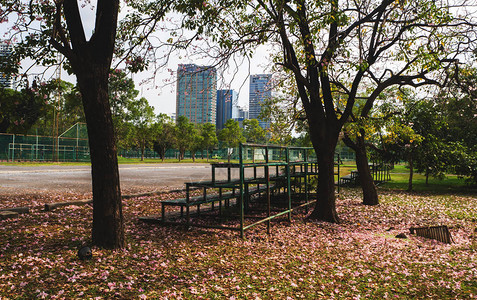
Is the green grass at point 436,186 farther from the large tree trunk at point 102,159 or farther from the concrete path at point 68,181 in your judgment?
the large tree trunk at point 102,159

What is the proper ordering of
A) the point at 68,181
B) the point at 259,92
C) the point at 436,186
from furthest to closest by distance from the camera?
the point at 436,186, the point at 68,181, the point at 259,92

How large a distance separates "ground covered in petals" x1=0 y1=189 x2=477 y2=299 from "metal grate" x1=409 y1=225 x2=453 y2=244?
0.66 feet

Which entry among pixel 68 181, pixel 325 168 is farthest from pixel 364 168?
pixel 68 181

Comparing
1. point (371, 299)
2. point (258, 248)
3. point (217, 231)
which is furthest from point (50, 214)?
point (371, 299)

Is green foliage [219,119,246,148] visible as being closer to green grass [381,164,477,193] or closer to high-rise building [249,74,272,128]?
green grass [381,164,477,193]

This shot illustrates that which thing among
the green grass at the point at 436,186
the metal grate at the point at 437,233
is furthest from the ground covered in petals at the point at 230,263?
the green grass at the point at 436,186

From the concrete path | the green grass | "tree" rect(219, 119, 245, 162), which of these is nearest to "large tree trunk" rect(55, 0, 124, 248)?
the concrete path

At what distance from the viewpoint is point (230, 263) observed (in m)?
4.97

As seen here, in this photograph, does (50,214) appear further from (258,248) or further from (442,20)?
(442,20)

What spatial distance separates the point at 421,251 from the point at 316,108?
14.0 feet

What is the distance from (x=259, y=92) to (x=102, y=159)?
23.2ft

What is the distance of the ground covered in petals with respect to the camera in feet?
12.5

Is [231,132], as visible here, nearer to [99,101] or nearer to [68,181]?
[68,181]

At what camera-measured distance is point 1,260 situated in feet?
13.9
